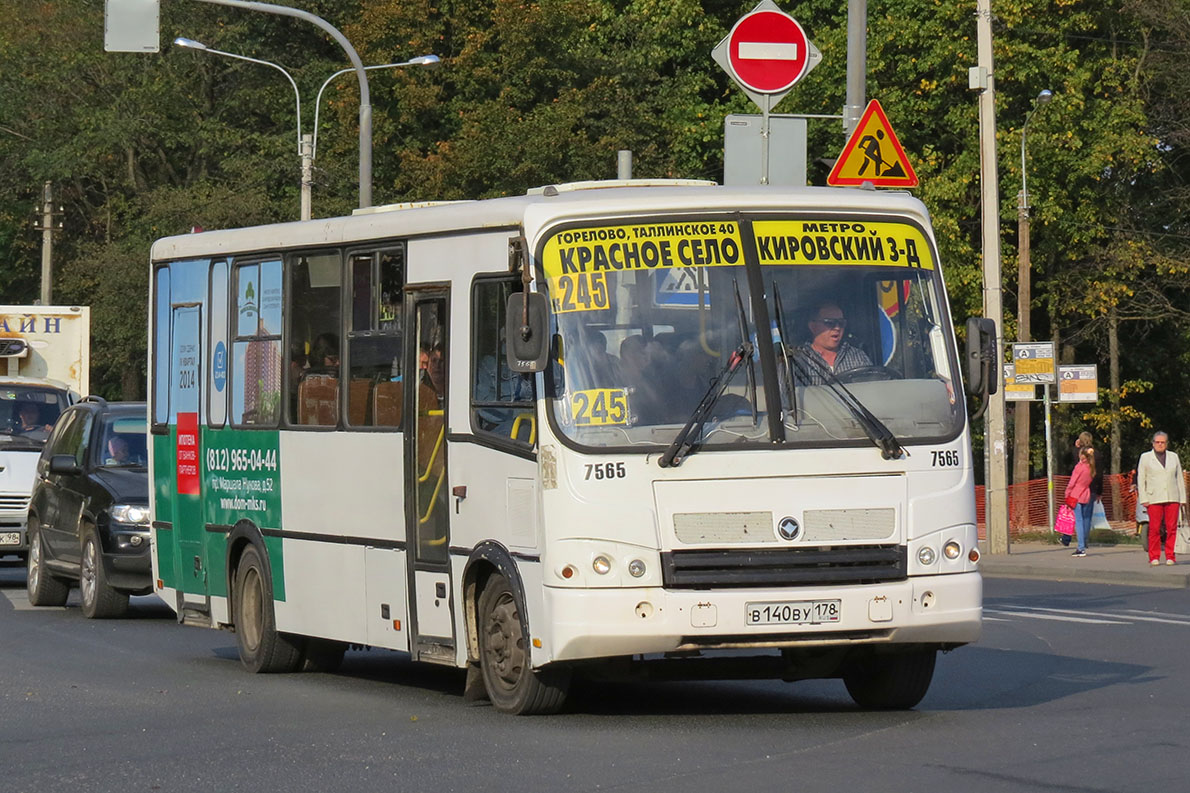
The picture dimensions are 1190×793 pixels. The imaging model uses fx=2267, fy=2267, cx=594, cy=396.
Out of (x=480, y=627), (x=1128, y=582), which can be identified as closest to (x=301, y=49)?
(x=1128, y=582)

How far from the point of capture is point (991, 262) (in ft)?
105

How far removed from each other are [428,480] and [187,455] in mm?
3849

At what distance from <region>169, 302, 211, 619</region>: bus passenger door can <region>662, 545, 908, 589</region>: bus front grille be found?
5504 mm

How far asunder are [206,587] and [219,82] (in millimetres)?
48489

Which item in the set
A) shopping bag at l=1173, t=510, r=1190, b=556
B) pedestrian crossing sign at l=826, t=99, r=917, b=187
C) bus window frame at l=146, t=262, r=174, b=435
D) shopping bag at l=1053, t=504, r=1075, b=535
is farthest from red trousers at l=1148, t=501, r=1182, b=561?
bus window frame at l=146, t=262, r=174, b=435

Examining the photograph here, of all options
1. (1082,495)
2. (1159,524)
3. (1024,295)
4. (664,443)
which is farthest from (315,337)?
(1024,295)

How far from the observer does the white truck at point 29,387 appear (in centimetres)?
2416

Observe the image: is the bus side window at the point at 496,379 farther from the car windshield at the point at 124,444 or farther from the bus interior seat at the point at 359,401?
the car windshield at the point at 124,444

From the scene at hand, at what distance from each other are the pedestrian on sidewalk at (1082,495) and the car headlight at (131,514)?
16.6 m

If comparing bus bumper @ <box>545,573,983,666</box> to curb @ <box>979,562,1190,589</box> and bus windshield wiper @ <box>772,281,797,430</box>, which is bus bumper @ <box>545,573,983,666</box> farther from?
curb @ <box>979,562,1190,589</box>

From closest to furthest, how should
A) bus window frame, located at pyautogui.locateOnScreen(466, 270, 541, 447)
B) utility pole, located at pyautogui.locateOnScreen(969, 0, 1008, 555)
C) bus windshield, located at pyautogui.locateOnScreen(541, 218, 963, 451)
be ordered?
bus windshield, located at pyautogui.locateOnScreen(541, 218, 963, 451) → bus window frame, located at pyautogui.locateOnScreen(466, 270, 541, 447) → utility pole, located at pyautogui.locateOnScreen(969, 0, 1008, 555)

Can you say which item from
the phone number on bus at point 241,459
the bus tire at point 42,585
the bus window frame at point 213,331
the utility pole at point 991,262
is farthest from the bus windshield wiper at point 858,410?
the utility pole at point 991,262

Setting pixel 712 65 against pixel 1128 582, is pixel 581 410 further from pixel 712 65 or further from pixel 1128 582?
pixel 712 65

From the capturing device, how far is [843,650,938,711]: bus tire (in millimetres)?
11734
